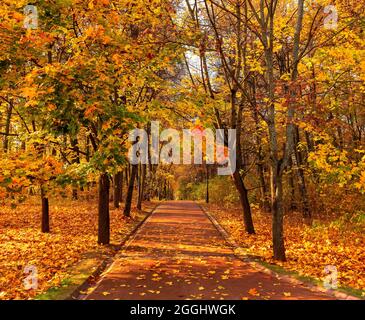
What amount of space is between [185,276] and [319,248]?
228 inches

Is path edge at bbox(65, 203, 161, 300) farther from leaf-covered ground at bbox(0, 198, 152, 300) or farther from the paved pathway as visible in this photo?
leaf-covered ground at bbox(0, 198, 152, 300)

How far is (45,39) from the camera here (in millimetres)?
8352

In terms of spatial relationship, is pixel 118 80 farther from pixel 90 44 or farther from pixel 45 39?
pixel 45 39

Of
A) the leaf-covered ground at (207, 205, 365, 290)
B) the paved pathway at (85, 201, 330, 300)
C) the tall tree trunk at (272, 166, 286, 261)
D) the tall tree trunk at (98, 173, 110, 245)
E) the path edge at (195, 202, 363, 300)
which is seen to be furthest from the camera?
the tall tree trunk at (98, 173, 110, 245)

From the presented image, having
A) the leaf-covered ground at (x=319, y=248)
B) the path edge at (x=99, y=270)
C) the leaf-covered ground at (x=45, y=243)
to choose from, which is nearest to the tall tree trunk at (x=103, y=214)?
the leaf-covered ground at (x=45, y=243)

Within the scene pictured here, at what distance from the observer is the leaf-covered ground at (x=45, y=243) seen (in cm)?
914

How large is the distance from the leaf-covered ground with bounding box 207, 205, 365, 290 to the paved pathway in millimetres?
1114

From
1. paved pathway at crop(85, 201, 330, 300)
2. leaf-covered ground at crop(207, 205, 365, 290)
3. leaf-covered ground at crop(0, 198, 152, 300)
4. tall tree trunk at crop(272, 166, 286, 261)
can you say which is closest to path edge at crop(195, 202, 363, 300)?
paved pathway at crop(85, 201, 330, 300)

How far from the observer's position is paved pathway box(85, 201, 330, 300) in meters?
7.92

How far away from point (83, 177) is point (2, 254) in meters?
4.35

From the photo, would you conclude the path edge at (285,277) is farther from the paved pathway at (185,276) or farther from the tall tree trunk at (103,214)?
the tall tree trunk at (103,214)

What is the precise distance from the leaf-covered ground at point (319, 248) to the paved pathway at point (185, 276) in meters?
1.11

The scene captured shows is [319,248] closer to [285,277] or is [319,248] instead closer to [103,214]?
[285,277]

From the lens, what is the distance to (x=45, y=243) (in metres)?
13.9
